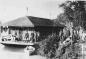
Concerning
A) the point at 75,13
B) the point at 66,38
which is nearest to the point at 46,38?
the point at 66,38

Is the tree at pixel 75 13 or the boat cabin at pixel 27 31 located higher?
the tree at pixel 75 13

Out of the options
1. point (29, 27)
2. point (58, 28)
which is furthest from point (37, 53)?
point (58, 28)

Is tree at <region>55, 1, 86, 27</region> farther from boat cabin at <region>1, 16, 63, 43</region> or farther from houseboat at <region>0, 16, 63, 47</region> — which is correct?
houseboat at <region>0, 16, 63, 47</region>

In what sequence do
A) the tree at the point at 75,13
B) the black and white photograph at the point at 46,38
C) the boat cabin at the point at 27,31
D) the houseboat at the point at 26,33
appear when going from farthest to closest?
the boat cabin at the point at 27,31, the houseboat at the point at 26,33, the tree at the point at 75,13, the black and white photograph at the point at 46,38

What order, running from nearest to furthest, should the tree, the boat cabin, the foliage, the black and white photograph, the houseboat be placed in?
1. the foliage
2. the black and white photograph
3. the tree
4. the houseboat
5. the boat cabin

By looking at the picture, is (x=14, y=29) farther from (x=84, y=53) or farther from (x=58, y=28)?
(x=84, y=53)

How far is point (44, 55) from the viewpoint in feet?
48.6

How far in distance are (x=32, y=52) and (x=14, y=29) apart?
6.79 meters

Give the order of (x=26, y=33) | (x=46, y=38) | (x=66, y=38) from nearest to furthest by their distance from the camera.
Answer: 1. (x=66, y=38)
2. (x=46, y=38)
3. (x=26, y=33)

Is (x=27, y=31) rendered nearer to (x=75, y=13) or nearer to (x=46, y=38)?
(x=46, y=38)

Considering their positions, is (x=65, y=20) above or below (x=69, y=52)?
above

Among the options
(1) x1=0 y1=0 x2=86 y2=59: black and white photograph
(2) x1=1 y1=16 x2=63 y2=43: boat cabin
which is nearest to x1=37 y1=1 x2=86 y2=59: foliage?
(1) x1=0 y1=0 x2=86 y2=59: black and white photograph

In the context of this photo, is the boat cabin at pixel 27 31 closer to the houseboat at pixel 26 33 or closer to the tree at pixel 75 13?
the houseboat at pixel 26 33

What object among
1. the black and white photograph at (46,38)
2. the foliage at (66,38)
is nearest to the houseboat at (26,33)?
the black and white photograph at (46,38)
